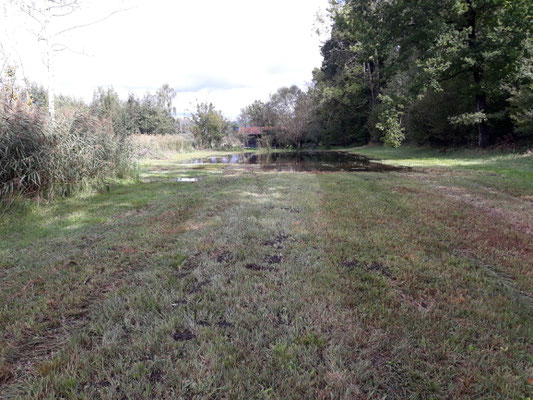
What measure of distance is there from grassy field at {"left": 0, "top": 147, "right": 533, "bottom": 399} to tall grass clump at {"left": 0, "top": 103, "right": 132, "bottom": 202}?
101 cm

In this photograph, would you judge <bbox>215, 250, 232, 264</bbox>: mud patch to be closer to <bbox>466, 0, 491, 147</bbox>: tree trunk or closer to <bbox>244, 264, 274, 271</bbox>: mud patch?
<bbox>244, 264, 274, 271</bbox>: mud patch

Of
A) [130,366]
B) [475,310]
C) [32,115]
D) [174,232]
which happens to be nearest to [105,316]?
[130,366]

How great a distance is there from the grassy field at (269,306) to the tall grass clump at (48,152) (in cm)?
101

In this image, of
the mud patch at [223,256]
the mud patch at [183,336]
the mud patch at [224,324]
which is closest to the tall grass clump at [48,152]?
the mud patch at [223,256]

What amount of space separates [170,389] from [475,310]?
2.33 m

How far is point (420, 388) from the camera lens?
1.64m

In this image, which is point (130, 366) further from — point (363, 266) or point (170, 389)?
point (363, 266)

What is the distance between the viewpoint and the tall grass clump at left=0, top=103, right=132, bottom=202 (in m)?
5.45

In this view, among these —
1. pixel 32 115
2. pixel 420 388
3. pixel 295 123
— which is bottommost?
pixel 420 388

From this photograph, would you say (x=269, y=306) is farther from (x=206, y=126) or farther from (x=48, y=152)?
(x=206, y=126)

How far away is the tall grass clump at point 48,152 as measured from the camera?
545 centimetres

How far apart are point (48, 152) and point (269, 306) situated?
5.99 meters

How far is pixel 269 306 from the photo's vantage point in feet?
7.78

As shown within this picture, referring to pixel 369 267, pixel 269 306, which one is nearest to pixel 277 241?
pixel 369 267
